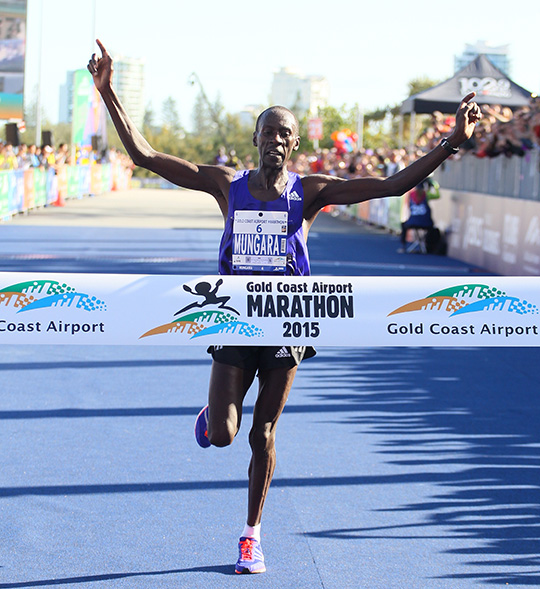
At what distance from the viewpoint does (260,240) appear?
170 inches

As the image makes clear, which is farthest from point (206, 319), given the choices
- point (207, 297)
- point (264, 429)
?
point (264, 429)

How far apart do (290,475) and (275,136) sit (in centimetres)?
233

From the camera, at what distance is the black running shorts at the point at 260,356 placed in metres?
4.37

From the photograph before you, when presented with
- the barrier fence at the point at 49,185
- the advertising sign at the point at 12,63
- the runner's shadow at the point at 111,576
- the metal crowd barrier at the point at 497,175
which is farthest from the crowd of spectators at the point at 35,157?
the runner's shadow at the point at 111,576

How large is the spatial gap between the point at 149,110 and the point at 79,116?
126m

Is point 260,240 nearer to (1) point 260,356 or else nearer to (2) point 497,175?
(1) point 260,356

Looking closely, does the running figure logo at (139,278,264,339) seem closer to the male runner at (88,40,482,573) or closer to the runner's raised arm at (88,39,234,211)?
the male runner at (88,40,482,573)

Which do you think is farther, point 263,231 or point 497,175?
point 497,175

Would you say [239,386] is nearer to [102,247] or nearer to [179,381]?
[179,381]

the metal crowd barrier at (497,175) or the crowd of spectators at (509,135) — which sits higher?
the crowd of spectators at (509,135)

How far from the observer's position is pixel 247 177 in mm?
4426

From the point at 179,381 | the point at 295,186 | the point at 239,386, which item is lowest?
the point at 179,381

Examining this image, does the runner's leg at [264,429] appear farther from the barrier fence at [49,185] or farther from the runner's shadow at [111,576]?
the barrier fence at [49,185]

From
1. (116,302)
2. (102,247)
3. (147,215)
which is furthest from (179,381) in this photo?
(147,215)
